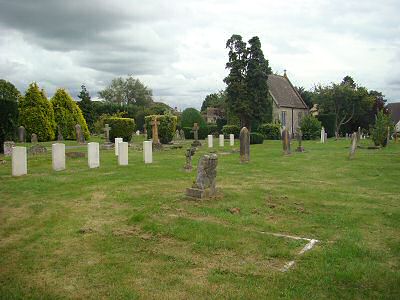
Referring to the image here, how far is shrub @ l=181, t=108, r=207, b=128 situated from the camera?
4472 centimetres

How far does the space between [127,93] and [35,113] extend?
52682mm

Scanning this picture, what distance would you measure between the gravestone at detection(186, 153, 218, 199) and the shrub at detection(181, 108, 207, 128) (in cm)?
3511

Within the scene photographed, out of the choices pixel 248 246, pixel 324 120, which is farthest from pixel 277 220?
pixel 324 120

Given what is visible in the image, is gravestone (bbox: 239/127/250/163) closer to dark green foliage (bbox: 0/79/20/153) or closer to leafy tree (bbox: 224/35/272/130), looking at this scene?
dark green foliage (bbox: 0/79/20/153)

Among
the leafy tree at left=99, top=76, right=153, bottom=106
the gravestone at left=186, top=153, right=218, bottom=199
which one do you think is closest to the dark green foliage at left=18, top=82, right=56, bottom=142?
the gravestone at left=186, top=153, right=218, bottom=199

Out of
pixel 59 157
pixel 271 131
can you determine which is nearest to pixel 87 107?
pixel 271 131

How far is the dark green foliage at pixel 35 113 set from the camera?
29922mm

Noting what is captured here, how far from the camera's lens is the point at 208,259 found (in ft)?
17.9

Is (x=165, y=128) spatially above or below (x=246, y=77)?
below

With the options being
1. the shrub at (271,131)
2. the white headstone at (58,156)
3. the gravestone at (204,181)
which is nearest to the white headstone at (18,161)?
the white headstone at (58,156)

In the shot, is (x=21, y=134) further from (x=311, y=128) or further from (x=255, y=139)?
(x=311, y=128)

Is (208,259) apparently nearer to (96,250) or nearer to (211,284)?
Result: (211,284)

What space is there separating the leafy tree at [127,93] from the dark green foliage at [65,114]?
47.6 m

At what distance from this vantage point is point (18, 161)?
A: 39.2ft
